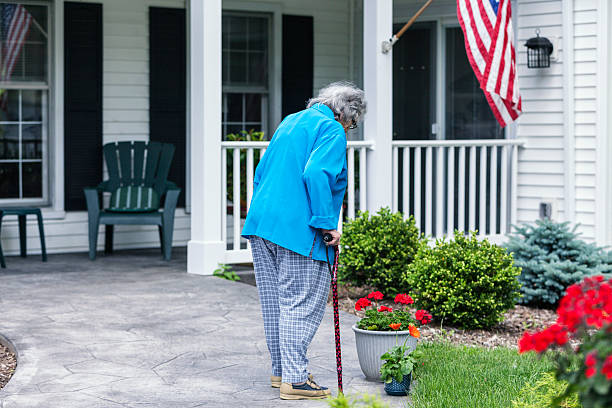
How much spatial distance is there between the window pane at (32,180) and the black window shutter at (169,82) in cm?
122

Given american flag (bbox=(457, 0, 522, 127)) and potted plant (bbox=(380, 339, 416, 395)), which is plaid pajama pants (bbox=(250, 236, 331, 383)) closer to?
potted plant (bbox=(380, 339, 416, 395))

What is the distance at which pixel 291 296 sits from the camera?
4203 millimetres

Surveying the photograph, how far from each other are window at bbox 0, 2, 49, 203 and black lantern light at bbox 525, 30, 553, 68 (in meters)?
4.79

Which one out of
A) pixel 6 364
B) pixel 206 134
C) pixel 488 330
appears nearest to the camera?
pixel 6 364

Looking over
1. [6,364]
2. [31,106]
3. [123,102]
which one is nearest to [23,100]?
[31,106]

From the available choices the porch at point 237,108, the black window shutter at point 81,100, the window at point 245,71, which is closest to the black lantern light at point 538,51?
the porch at point 237,108

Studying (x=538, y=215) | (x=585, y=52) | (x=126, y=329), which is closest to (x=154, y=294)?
(x=126, y=329)

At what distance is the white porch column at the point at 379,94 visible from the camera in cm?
812

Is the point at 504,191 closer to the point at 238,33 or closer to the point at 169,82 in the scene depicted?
the point at 238,33

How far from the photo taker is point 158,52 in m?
9.57

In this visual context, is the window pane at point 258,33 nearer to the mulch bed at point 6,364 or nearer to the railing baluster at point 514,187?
the railing baluster at point 514,187

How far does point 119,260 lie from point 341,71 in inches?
144

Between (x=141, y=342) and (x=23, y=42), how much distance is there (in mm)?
4762

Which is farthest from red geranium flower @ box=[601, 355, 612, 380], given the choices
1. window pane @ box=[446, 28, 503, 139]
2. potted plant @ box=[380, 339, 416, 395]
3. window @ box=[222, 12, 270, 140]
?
window @ box=[222, 12, 270, 140]
